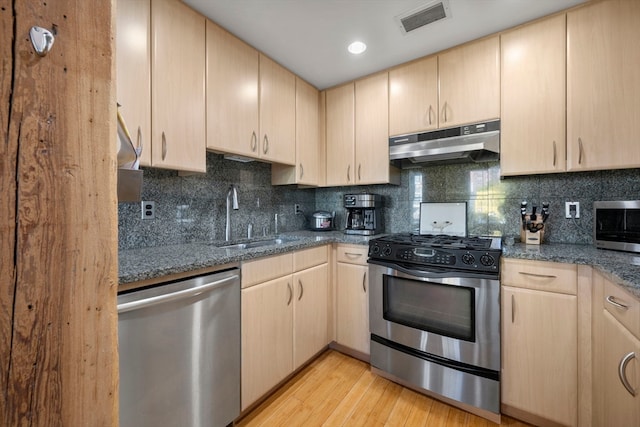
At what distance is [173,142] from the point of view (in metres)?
1.46

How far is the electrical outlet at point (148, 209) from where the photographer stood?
1.57 m

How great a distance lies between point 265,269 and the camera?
158 centimetres

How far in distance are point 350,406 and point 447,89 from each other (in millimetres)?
2245

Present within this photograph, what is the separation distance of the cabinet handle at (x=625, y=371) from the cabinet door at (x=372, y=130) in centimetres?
160

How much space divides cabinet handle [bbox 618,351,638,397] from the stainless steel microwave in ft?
2.67

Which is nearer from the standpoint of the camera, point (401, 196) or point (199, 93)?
point (199, 93)

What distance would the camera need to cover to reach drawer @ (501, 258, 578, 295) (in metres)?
1.36

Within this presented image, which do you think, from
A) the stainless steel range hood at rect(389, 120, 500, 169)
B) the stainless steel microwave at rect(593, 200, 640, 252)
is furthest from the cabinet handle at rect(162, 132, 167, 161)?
the stainless steel microwave at rect(593, 200, 640, 252)

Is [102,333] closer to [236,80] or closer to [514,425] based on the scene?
[236,80]

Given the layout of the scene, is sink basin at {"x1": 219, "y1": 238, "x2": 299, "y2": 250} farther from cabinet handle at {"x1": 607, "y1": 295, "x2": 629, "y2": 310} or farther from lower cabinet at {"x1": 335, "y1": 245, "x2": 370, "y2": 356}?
cabinet handle at {"x1": 607, "y1": 295, "x2": 629, "y2": 310}

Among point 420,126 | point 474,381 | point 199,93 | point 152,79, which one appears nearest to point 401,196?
point 420,126

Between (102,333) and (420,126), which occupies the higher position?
(420,126)

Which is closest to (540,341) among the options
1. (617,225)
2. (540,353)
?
(540,353)

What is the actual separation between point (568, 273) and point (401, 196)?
129 centimetres
